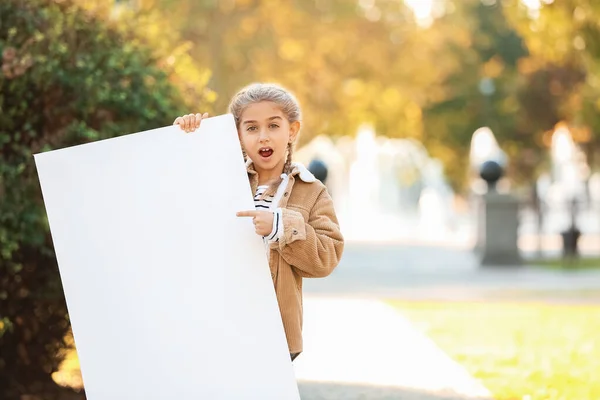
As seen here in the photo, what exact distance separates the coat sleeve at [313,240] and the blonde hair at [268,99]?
8.9 inches

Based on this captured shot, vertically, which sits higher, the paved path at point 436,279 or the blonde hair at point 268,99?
the blonde hair at point 268,99

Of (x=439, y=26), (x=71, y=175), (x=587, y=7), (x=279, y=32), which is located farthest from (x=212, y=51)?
(x=71, y=175)

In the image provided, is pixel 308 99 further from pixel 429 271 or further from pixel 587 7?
pixel 587 7

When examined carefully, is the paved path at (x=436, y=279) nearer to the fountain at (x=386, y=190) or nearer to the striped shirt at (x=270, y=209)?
the striped shirt at (x=270, y=209)

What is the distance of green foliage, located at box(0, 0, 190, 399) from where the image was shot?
5.75 metres

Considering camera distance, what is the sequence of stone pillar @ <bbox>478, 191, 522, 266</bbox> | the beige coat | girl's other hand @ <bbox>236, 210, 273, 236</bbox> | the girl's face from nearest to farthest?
girl's other hand @ <bbox>236, 210, 273, 236</bbox>, the beige coat, the girl's face, stone pillar @ <bbox>478, 191, 522, 266</bbox>

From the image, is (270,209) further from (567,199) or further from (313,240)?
(567,199)

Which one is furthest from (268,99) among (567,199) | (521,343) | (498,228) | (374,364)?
(567,199)

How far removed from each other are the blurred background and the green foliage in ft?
0.04

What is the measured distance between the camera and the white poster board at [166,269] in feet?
13.2

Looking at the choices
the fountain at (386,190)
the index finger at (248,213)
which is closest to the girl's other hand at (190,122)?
the index finger at (248,213)

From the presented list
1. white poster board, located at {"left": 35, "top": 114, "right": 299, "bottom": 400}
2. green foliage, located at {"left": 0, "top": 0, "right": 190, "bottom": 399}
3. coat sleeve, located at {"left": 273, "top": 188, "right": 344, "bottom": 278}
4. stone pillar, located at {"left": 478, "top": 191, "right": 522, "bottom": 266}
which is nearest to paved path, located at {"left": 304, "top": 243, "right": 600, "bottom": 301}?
stone pillar, located at {"left": 478, "top": 191, "right": 522, "bottom": 266}

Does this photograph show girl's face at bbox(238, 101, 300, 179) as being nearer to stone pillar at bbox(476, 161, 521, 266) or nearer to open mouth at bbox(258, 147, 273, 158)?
open mouth at bbox(258, 147, 273, 158)

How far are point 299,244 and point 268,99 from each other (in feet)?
1.95
